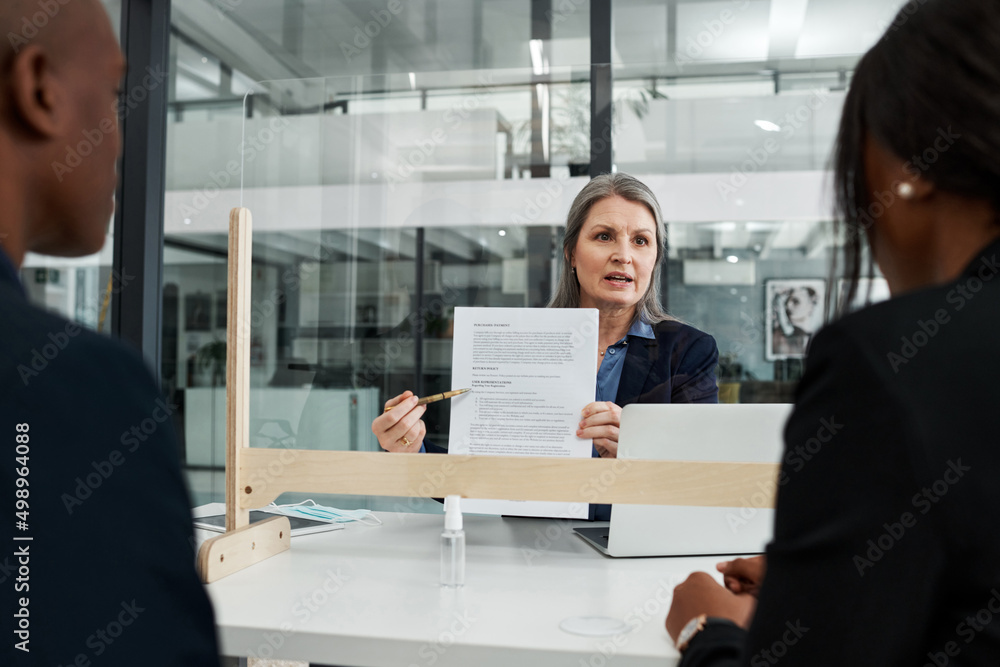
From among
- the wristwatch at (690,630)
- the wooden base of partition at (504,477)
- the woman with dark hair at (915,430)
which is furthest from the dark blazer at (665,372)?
the woman with dark hair at (915,430)

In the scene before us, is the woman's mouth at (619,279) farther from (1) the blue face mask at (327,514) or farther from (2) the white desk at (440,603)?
(1) the blue face mask at (327,514)

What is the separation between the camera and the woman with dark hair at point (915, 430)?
1.53 feet

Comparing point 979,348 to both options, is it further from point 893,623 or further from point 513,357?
point 513,357

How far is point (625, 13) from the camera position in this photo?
315 centimetres

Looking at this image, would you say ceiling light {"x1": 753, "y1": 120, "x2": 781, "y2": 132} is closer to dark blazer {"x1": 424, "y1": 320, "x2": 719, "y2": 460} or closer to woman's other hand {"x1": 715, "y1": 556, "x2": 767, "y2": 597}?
dark blazer {"x1": 424, "y1": 320, "x2": 719, "y2": 460}

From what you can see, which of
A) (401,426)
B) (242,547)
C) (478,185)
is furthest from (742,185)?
(242,547)

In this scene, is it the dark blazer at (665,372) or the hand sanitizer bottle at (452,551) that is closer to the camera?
the hand sanitizer bottle at (452,551)

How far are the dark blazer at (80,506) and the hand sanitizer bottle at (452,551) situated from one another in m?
0.79

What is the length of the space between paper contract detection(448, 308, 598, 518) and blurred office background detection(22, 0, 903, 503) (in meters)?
0.89

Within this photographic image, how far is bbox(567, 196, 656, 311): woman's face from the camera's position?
1.82 m

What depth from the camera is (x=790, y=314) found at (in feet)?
8.79

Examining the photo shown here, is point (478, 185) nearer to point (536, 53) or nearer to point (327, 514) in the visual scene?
point (536, 53)

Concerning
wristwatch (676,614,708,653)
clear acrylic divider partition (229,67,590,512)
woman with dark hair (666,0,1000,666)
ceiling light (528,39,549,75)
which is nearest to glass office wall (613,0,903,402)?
clear acrylic divider partition (229,67,590,512)

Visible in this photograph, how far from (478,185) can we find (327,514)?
1.39 meters
